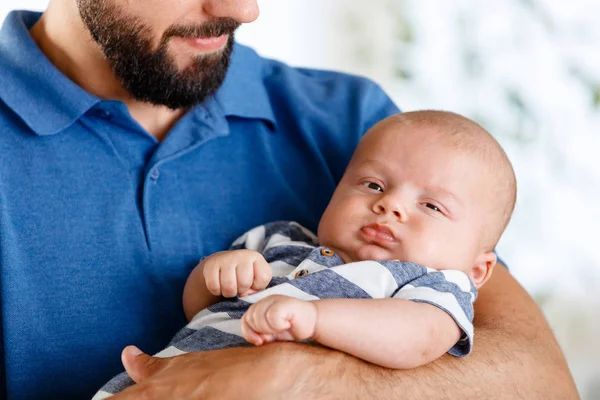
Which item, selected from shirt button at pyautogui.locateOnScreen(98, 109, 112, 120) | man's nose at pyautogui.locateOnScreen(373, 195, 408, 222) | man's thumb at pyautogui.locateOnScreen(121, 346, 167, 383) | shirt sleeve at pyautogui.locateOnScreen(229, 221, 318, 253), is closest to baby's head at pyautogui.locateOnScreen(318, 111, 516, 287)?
man's nose at pyautogui.locateOnScreen(373, 195, 408, 222)

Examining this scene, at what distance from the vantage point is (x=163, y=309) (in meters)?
1.82

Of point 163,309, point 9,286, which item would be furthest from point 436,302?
point 9,286

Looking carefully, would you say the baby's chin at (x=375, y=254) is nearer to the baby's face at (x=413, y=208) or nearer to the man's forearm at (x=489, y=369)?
the baby's face at (x=413, y=208)

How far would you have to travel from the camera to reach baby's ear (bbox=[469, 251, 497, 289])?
5.81 ft

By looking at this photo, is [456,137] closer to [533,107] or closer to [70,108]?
[70,108]

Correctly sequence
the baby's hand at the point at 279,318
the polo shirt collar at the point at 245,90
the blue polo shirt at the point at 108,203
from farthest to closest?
the polo shirt collar at the point at 245,90, the blue polo shirt at the point at 108,203, the baby's hand at the point at 279,318

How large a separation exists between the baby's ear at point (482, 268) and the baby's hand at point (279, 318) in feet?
1.90

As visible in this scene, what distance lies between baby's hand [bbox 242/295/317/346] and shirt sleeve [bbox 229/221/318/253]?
1.59 feet

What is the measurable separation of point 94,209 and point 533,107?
6.34 ft

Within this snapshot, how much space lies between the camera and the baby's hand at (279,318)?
1257 millimetres

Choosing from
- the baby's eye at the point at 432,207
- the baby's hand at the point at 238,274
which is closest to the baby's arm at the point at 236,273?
the baby's hand at the point at 238,274

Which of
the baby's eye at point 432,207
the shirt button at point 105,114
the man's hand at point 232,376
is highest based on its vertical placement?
the shirt button at point 105,114

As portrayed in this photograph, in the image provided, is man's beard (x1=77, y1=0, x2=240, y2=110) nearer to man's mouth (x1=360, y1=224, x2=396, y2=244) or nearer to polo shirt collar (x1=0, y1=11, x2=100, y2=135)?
polo shirt collar (x1=0, y1=11, x2=100, y2=135)

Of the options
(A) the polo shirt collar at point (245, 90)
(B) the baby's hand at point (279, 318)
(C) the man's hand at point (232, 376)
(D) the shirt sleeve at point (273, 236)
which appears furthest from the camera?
(A) the polo shirt collar at point (245, 90)
